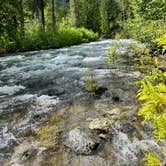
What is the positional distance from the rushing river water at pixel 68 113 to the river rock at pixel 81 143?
0.13 ft

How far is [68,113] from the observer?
28.5 ft

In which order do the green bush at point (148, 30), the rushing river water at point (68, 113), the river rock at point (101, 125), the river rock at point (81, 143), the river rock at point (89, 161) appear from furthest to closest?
the green bush at point (148, 30), the river rock at point (101, 125), the river rock at point (81, 143), the rushing river water at point (68, 113), the river rock at point (89, 161)

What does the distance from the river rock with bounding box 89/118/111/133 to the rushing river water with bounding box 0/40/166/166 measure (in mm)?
155

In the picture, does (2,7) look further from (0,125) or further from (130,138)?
(130,138)

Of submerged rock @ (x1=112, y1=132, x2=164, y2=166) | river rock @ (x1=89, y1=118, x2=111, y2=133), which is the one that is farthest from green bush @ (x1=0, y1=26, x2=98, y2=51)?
submerged rock @ (x1=112, y1=132, x2=164, y2=166)

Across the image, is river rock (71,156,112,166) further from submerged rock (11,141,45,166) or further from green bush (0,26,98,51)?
green bush (0,26,98,51)

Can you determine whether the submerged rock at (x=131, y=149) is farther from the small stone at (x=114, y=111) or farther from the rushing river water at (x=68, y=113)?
the small stone at (x=114, y=111)

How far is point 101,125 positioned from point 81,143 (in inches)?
37.1

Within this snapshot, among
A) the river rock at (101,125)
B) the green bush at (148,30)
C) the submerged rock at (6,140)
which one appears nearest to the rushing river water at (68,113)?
the submerged rock at (6,140)

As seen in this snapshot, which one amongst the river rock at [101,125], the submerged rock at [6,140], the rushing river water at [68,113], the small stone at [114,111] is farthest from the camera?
the small stone at [114,111]

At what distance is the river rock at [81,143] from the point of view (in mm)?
6516

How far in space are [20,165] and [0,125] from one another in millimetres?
2222

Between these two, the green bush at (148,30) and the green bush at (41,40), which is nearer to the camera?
the green bush at (148,30)

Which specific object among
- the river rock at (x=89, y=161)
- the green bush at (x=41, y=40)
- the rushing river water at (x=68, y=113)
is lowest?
the green bush at (x=41, y=40)
